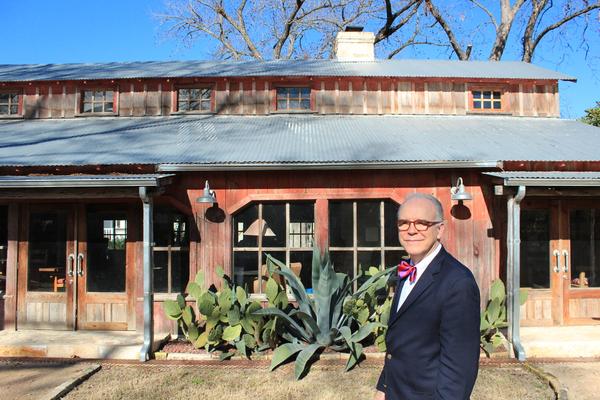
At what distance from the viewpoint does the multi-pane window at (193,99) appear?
34.0 feet

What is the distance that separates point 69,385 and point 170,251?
259 centimetres

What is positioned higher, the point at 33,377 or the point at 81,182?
the point at 81,182

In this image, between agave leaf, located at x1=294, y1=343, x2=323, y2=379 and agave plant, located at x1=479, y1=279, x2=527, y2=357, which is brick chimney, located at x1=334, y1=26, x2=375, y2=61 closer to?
agave plant, located at x1=479, y1=279, x2=527, y2=357

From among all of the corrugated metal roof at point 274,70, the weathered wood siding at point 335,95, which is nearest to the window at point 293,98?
the weathered wood siding at point 335,95

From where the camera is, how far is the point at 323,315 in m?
6.23

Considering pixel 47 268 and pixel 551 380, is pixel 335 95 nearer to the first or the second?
pixel 47 268

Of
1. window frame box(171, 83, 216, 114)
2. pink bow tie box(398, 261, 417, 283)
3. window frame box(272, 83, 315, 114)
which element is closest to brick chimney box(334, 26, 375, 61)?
window frame box(272, 83, 315, 114)

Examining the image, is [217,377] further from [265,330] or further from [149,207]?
[149,207]

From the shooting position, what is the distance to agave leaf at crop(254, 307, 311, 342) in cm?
585

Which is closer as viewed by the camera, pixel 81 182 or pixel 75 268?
pixel 81 182

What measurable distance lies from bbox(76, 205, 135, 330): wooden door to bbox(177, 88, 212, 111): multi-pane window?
3568mm

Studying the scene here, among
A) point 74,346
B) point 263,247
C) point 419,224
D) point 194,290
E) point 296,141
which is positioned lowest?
point 74,346

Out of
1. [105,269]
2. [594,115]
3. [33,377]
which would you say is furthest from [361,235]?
[594,115]

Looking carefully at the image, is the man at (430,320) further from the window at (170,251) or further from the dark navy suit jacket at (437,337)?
the window at (170,251)
